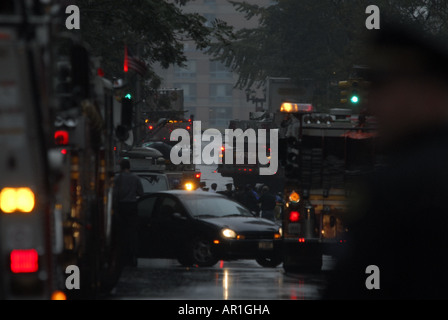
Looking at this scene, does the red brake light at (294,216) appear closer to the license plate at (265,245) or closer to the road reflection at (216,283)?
the road reflection at (216,283)

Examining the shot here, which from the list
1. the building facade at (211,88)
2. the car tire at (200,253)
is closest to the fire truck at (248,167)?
the car tire at (200,253)

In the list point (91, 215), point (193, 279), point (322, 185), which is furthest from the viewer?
point (322, 185)

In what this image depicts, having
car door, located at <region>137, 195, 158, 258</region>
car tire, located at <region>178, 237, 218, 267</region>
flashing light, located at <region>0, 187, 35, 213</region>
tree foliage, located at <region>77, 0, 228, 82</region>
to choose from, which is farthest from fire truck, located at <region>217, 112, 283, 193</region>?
flashing light, located at <region>0, 187, 35, 213</region>

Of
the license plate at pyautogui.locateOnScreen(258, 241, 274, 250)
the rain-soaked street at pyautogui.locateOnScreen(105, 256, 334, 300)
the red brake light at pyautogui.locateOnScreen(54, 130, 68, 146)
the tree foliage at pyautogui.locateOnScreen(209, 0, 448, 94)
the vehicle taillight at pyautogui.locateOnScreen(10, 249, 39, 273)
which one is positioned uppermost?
the tree foliage at pyautogui.locateOnScreen(209, 0, 448, 94)

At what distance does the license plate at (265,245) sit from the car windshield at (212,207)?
1145mm

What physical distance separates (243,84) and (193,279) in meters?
52.3

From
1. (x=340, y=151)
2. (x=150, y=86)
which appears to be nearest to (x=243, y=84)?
(x=150, y=86)

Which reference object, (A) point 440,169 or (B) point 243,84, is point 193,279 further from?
(B) point 243,84

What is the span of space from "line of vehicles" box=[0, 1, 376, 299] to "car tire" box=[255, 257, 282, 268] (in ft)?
0.09

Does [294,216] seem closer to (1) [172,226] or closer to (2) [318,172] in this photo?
(2) [318,172]

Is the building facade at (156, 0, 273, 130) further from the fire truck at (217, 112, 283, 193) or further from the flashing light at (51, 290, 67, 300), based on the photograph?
the flashing light at (51, 290, 67, 300)

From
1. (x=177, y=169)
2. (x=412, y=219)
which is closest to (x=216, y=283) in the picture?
(x=412, y=219)

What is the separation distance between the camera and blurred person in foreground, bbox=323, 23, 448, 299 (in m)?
3.67
